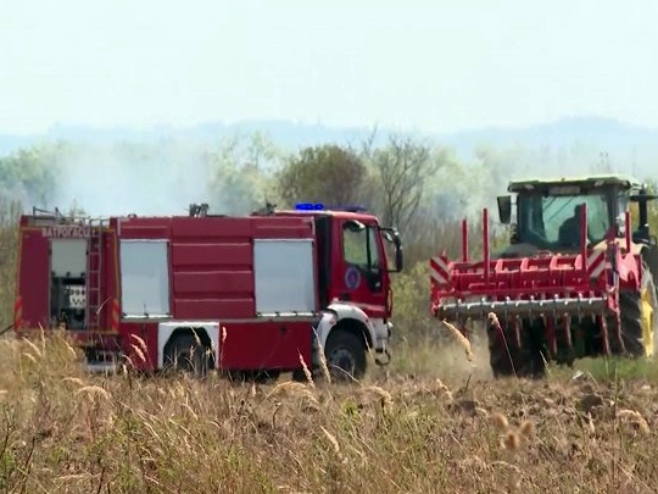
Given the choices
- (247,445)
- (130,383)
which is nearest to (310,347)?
(130,383)

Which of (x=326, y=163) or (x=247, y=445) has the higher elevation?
(x=326, y=163)

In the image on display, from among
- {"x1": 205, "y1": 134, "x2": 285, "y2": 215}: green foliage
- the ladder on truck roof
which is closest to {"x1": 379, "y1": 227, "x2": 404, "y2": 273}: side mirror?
the ladder on truck roof

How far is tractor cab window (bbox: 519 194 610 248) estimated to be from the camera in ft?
69.3

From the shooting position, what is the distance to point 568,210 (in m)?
21.4

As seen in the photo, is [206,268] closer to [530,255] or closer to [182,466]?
[530,255]

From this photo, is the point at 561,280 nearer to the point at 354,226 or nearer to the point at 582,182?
the point at 582,182

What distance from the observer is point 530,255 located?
68.0 ft

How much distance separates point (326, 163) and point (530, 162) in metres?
10.1

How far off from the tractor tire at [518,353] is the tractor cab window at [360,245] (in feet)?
7.88

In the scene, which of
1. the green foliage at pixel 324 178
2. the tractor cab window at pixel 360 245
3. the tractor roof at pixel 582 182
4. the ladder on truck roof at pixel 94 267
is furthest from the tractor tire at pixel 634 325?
the green foliage at pixel 324 178

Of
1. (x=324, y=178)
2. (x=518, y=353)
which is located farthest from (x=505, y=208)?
(x=324, y=178)

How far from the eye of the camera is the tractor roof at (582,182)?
21.0 metres

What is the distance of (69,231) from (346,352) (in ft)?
12.5

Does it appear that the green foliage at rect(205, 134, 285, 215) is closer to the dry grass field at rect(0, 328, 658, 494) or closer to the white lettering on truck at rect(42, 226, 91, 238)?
the white lettering on truck at rect(42, 226, 91, 238)
